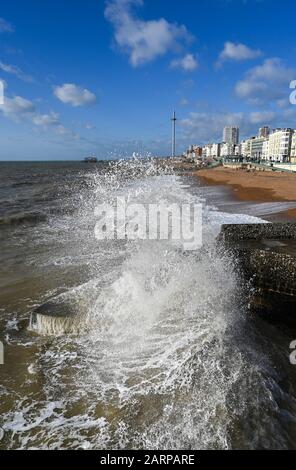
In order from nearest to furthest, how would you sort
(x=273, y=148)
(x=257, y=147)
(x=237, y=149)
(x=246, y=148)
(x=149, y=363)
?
(x=149, y=363)
(x=273, y=148)
(x=257, y=147)
(x=246, y=148)
(x=237, y=149)

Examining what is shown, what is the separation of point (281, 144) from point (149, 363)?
13062 cm

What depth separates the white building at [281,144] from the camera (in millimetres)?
116500

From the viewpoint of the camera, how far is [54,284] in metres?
8.42

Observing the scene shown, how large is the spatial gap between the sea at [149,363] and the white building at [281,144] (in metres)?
118

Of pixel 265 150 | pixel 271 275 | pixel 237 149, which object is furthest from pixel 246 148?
pixel 271 275

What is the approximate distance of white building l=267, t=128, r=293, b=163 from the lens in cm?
11650

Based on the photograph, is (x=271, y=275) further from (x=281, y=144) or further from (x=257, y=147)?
(x=257, y=147)

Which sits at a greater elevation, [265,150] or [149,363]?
[265,150]

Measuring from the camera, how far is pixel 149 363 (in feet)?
16.1

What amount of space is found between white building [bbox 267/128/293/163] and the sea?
118 metres

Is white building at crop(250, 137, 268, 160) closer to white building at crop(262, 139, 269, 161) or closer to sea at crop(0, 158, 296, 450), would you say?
white building at crop(262, 139, 269, 161)

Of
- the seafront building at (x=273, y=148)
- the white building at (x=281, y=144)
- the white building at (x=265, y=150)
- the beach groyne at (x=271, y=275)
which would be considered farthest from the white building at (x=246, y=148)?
the beach groyne at (x=271, y=275)

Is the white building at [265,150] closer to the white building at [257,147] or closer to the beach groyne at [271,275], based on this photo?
the white building at [257,147]

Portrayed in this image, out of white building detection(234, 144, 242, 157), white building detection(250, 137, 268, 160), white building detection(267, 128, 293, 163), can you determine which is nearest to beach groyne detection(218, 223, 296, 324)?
white building detection(267, 128, 293, 163)
